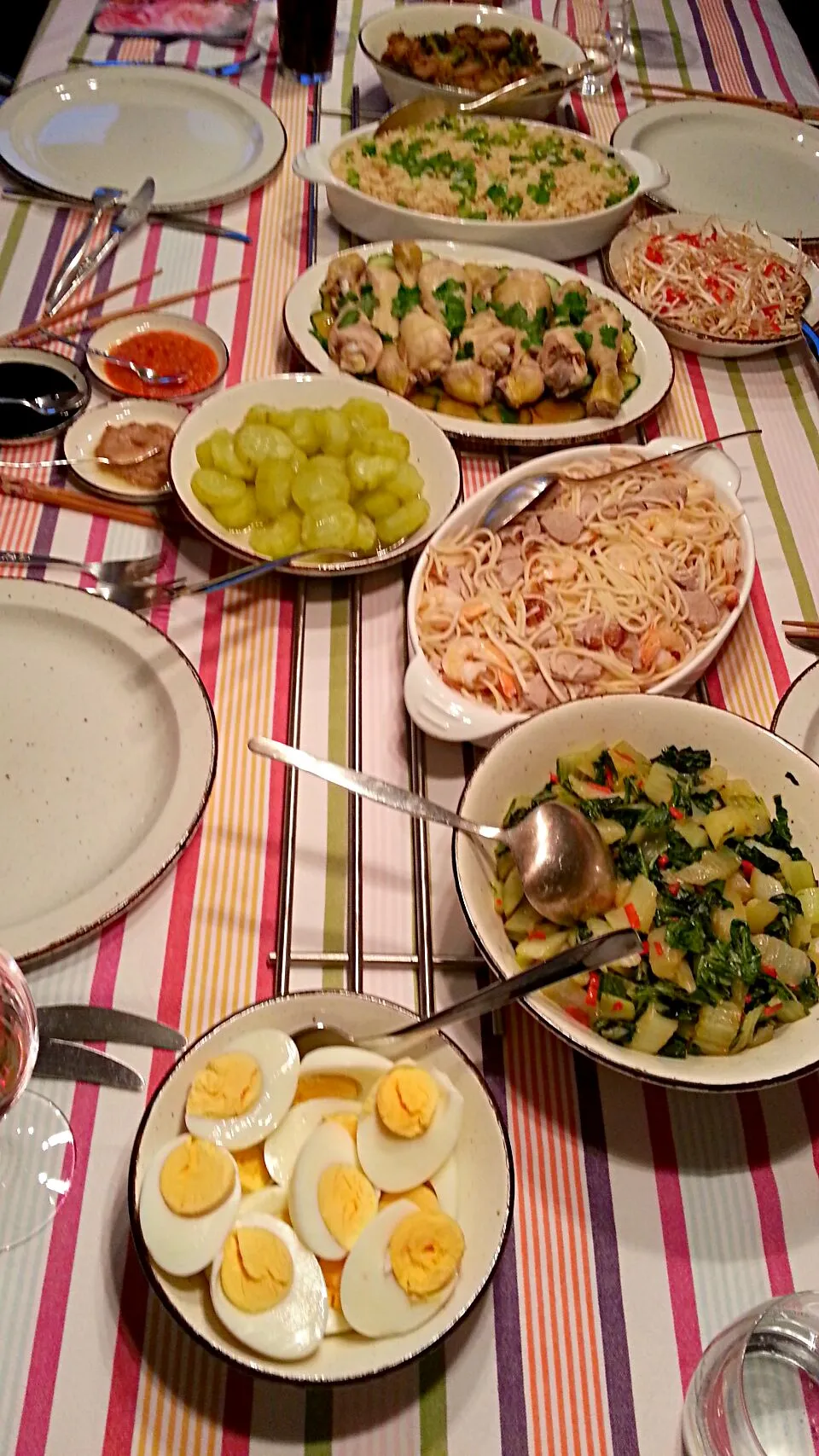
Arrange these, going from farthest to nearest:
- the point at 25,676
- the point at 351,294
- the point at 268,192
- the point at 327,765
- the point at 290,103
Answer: the point at 290,103, the point at 268,192, the point at 351,294, the point at 25,676, the point at 327,765

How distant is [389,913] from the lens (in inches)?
51.3

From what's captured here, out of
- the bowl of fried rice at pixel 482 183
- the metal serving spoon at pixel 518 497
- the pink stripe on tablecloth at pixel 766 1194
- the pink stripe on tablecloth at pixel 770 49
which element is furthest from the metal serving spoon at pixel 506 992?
the pink stripe on tablecloth at pixel 770 49

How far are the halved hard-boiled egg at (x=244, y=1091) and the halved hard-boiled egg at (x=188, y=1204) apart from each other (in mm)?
26

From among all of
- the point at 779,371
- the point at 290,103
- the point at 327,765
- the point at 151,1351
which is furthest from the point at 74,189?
the point at 151,1351

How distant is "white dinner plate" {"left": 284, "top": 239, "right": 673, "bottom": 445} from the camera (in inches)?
73.9

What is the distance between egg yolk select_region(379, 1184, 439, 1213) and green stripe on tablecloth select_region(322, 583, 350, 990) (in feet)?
0.76

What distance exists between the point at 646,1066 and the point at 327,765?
1.71 ft

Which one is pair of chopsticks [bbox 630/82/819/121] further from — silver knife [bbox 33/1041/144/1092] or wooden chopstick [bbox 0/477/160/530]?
silver knife [bbox 33/1041/144/1092]

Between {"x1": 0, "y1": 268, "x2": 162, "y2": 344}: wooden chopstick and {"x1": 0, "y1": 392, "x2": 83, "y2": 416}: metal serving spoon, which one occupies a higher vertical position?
{"x1": 0, "y1": 268, "x2": 162, "y2": 344}: wooden chopstick

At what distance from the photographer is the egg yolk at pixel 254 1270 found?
2.82 feet

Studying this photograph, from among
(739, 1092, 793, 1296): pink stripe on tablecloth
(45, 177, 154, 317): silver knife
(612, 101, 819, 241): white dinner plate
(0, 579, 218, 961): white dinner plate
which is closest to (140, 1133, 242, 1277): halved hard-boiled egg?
(0, 579, 218, 961): white dinner plate

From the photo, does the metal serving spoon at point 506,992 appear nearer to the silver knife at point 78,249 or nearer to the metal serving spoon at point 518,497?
the metal serving spoon at point 518,497

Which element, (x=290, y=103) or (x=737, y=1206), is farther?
(x=290, y=103)

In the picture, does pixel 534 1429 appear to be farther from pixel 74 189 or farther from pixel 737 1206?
pixel 74 189
